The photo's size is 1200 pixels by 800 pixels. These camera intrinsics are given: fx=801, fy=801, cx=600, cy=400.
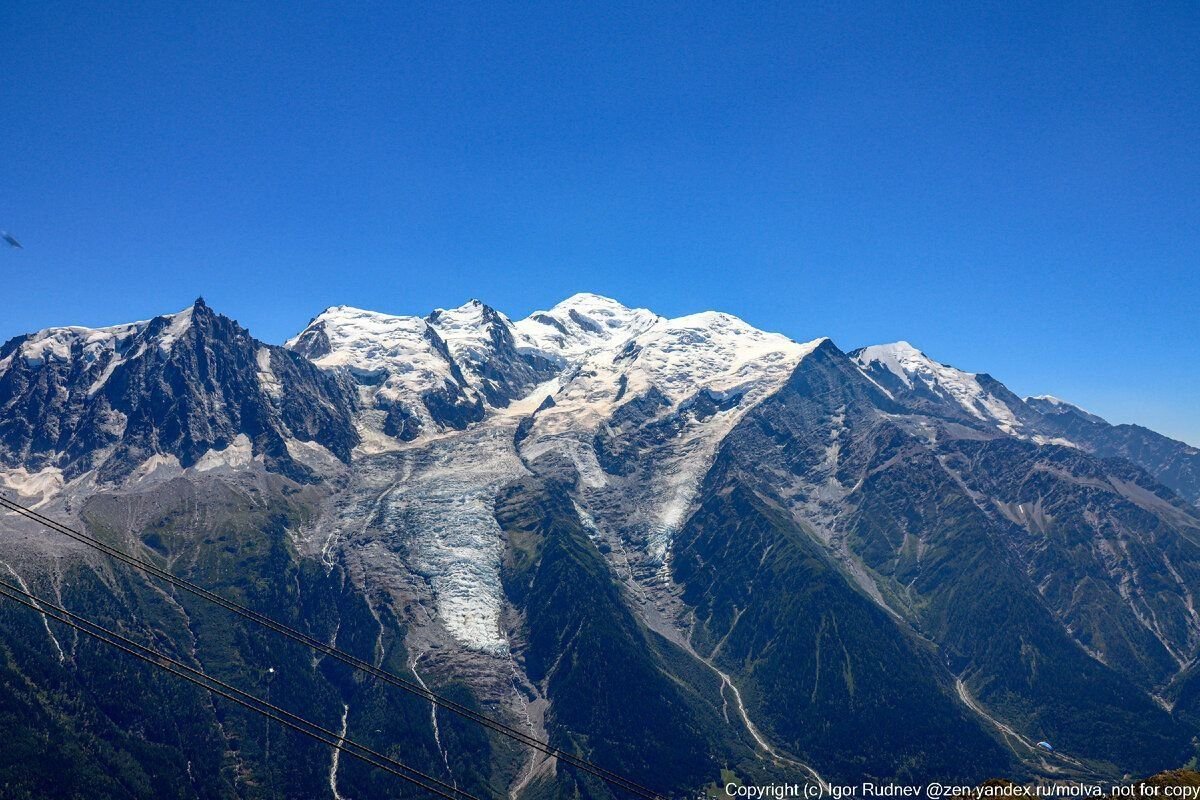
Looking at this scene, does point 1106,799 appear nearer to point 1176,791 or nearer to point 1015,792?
point 1176,791

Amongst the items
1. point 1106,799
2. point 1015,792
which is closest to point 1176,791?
point 1106,799

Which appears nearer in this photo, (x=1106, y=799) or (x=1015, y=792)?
(x=1015, y=792)

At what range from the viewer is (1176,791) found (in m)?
74.8

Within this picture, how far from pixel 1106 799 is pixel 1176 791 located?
774cm

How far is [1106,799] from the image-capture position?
73.2 metres

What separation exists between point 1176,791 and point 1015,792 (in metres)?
24.3

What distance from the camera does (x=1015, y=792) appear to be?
63.6 meters

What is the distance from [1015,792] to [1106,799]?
56.6 ft

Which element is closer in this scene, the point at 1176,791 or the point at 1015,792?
the point at 1015,792
